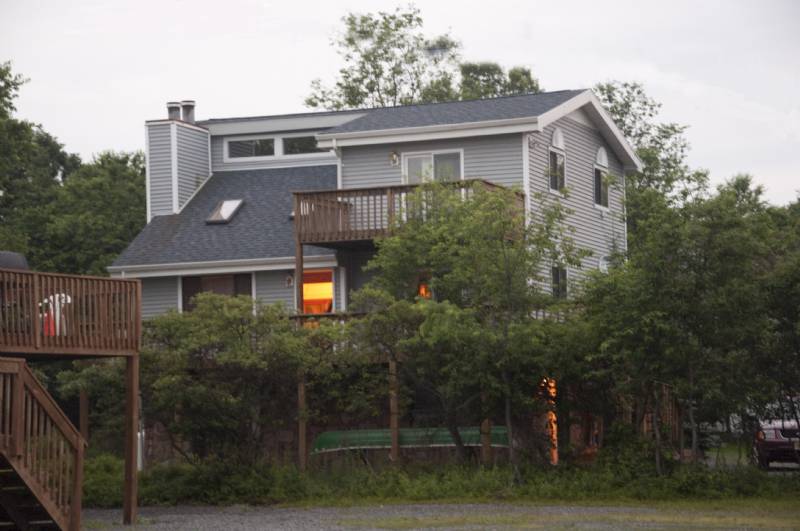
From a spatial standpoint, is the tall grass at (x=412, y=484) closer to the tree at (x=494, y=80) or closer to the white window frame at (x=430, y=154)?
the white window frame at (x=430, y=154)

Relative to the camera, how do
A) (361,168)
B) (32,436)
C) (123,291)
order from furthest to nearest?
1. (361,168)
2. (123,291)
3. (32,436)

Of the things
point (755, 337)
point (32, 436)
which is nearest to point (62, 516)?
point (32, 436)

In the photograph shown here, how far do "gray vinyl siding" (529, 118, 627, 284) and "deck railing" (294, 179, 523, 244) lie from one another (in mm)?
3113

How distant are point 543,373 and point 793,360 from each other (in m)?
4.53

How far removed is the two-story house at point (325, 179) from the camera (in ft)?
116

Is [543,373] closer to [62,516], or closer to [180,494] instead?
[180,494]

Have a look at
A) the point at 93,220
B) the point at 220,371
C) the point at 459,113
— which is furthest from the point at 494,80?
the point at 220,371

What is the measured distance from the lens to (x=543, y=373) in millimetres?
27828

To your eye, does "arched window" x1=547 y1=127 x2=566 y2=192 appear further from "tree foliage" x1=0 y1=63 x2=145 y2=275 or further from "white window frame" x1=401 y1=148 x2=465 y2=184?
"tree foliage" x1=0 y1=63 x2=145 y2=275

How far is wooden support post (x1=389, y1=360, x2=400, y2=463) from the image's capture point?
95.9 ft

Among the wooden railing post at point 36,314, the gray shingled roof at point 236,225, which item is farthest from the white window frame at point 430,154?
the wooden railing post at point 36,314

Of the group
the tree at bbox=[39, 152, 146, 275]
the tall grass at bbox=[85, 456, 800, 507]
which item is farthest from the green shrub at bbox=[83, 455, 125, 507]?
the tree at bbox=[39, 152, 146, 275]

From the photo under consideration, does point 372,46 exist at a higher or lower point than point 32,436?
higher

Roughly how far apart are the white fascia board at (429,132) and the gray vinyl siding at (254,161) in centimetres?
458
